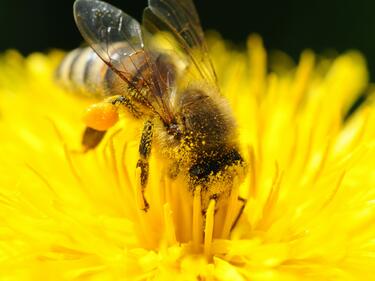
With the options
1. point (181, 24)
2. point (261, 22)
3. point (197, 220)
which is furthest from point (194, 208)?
point (261, 22)

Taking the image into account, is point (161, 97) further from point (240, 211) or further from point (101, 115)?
point (240, 211)

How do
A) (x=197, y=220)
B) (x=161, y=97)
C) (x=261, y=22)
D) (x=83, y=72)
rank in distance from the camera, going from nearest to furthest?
1. (x=161, y=97)
2. (x=197, y=220)
3. (x=83, y=72)
4. (x=261, y=22)

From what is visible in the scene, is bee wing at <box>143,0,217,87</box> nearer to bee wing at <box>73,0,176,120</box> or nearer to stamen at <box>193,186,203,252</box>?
bee wing at <box>73,0,176,120</box>

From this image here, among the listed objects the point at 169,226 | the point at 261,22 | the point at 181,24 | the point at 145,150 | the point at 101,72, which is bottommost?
the point at 169,226

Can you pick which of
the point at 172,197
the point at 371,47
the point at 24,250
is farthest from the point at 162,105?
the point at 371,47

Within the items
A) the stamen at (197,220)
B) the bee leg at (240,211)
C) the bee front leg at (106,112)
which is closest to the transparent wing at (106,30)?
the bee front leg at (106,112)

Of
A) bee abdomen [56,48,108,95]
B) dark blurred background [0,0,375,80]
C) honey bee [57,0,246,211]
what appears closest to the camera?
honey bee [57,0,246,211]

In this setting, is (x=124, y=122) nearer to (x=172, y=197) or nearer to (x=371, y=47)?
(x=172, y=197)

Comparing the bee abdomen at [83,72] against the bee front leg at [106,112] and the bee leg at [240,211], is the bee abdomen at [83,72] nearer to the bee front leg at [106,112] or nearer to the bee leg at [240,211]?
the bee front leg at [106,112]

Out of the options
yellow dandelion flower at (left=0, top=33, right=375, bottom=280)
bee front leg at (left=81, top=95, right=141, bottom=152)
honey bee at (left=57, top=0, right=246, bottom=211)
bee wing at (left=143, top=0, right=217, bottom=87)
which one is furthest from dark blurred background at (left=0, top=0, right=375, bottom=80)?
bee front leg at (left=81, top=95, right=141, bottom=152)
